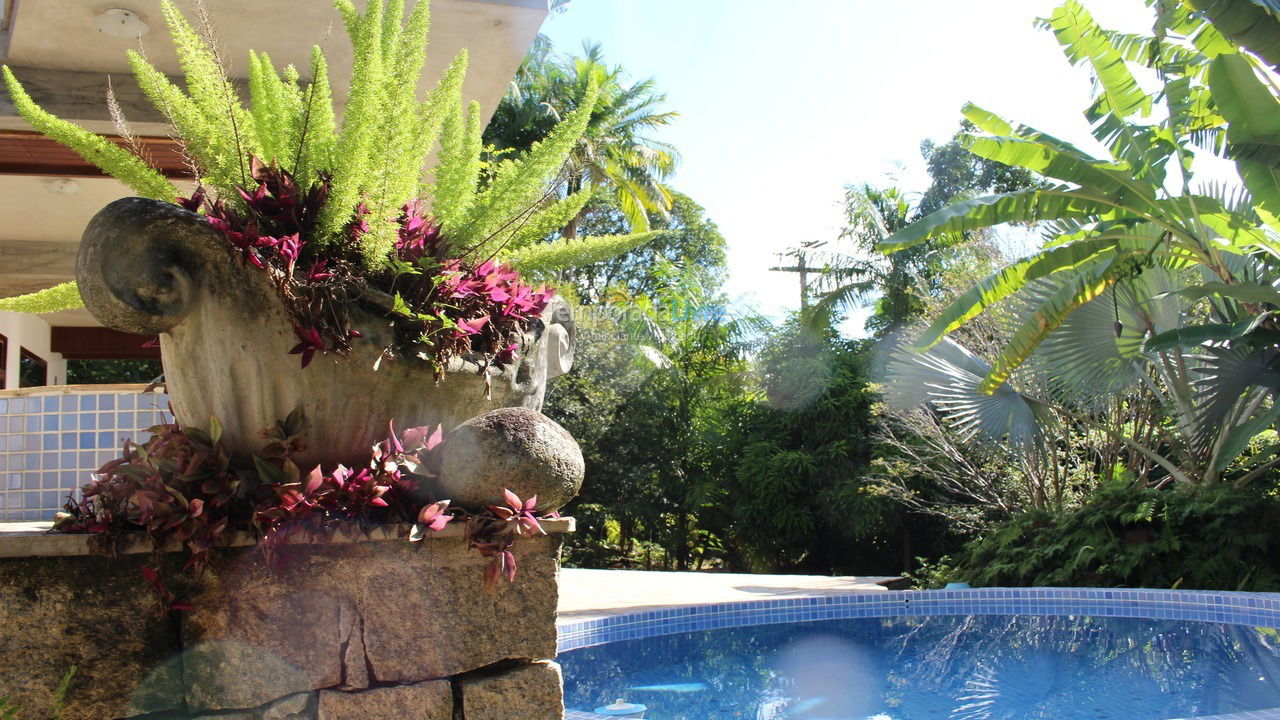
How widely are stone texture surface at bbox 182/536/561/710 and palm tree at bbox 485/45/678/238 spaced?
14.9 meters

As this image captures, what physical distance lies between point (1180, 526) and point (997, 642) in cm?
280

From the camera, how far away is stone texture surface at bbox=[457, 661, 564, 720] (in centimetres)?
187

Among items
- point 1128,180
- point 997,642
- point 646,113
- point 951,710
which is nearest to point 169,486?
point 951,710

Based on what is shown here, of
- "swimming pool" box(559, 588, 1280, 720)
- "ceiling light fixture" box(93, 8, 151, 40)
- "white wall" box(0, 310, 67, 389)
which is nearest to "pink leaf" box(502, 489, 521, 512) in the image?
"swimming pool" box(559, 588, 1280, 720)

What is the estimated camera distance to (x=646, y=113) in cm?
1889

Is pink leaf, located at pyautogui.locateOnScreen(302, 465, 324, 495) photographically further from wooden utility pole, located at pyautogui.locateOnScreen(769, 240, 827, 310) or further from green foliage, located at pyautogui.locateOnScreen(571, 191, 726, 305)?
green foliage, located at pyautogui.locateOnScreen(571, 191, 726, 305)

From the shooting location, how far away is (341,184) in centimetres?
182

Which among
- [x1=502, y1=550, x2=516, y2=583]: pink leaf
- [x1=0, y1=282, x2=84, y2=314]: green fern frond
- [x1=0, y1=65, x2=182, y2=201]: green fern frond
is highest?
[x1=0, y1=65, x2=182, y2=201]: green fern frond

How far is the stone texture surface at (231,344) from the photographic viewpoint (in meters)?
1.69

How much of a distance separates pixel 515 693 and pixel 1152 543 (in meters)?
7.76

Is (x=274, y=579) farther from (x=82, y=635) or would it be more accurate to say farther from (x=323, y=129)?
(x=323, y=129)

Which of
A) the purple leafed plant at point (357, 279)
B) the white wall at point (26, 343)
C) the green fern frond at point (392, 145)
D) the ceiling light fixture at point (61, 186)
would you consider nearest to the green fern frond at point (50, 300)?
the purple leafed plant at point (357, 279)

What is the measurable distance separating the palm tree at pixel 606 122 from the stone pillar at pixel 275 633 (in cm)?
1488

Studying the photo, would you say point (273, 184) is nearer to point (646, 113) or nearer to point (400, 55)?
point (400, 55)
